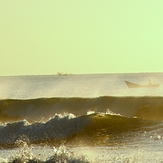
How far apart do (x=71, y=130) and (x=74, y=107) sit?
17.4 metres

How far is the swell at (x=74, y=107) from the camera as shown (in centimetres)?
4497

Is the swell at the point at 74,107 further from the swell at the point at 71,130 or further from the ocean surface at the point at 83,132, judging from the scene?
the swell at the point at 71,130

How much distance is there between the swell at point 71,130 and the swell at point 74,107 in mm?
10158

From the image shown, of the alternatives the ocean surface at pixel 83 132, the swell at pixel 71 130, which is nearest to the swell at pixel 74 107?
the ocean surface at pixel 83 132

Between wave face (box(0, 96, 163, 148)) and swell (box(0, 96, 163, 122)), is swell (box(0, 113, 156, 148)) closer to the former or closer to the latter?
wave face (box(0, 96, 163, 148))

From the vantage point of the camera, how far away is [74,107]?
48.8m

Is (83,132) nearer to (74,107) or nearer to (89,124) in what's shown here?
(89,124)

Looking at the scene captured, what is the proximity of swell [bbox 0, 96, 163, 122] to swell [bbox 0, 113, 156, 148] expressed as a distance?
33.3 ft

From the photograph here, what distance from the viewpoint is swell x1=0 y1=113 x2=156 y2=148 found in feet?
95.4

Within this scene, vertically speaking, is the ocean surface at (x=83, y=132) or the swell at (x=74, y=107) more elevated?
the swell at (x=74, y=107)

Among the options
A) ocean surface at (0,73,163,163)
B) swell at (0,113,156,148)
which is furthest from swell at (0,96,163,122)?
swell at (0,113,156,148)

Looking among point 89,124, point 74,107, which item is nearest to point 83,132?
point 89,124

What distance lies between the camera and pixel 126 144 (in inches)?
990

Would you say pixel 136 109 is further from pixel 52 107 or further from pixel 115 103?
pixel 52 107
